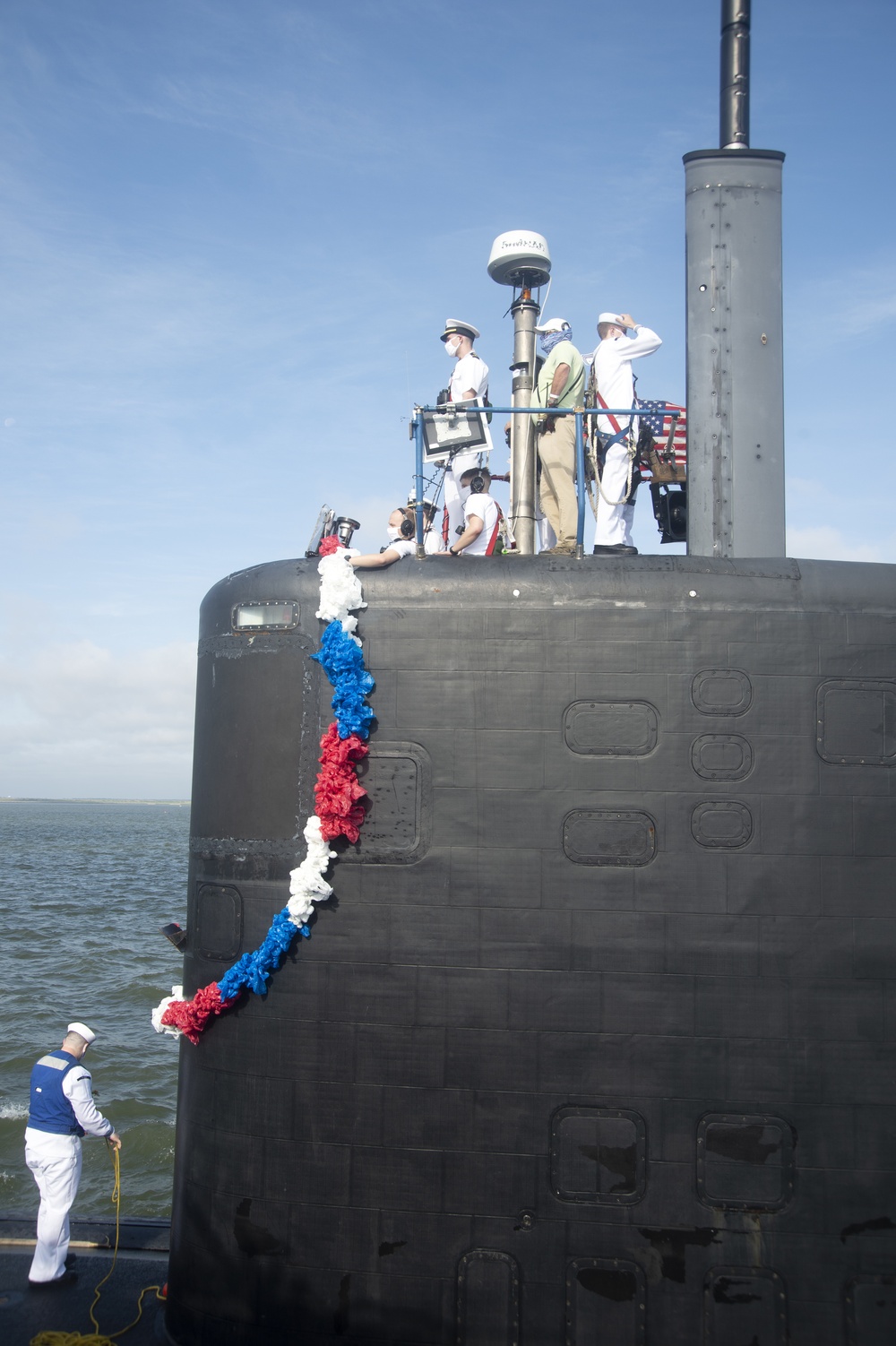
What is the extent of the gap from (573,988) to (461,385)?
473cm

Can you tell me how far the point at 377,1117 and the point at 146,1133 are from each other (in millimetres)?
11319

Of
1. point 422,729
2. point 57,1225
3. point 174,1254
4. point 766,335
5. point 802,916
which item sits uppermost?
point 766,335

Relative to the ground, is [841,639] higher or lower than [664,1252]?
higher

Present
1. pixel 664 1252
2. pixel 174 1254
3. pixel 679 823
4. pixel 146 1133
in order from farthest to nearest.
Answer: pixel 146 1133, pixel 174 1254, pixel 679 823, pixel 664 1252

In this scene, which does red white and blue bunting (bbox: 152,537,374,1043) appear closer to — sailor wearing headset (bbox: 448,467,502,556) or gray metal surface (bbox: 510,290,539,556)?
sailor wearing headset (bbox: 448,467,502,556)

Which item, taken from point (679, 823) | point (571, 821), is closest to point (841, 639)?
point (679, 823)

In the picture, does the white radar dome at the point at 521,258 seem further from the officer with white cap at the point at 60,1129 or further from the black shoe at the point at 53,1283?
the black shoe at the point at 53,1283

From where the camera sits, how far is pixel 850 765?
466cm

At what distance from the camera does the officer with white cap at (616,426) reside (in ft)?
22.8

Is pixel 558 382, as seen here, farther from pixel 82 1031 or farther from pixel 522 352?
pixel 82 1031

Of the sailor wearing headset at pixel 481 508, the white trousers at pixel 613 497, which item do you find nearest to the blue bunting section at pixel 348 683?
the sailor wearing headset at pixel 481 508

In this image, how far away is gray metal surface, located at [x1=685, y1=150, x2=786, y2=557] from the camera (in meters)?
6.08

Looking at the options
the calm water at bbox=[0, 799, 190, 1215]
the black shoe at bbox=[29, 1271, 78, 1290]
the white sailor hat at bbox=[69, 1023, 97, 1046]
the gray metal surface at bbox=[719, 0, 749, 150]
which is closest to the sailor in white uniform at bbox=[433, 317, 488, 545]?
the gray metal surface at bbox=[719, 0, 749, 150]

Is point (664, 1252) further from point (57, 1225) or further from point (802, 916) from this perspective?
point (57, 1225)
